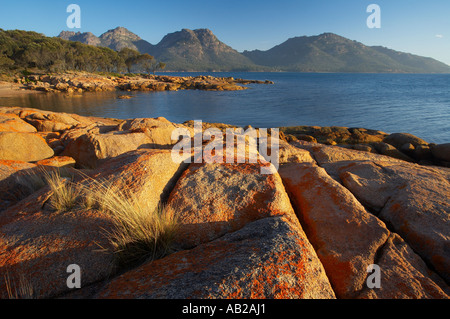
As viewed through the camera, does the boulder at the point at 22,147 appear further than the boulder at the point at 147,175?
Yes

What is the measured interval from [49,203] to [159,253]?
75.1 inches

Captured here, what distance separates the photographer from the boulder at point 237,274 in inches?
74.0

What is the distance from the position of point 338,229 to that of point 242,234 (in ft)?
4.43

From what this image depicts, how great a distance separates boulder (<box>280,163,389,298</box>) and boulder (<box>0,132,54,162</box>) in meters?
6.96

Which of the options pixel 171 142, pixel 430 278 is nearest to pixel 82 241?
pixel 430 278

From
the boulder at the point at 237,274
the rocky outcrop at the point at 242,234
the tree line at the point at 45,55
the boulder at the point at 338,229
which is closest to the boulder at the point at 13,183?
the rocky outcrop at the point at 242,234

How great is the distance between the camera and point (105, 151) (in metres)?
6.15

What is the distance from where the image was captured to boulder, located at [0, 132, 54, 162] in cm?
609

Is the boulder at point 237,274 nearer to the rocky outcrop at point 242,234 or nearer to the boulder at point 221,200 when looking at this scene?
the rocky outcrop at point 242,234

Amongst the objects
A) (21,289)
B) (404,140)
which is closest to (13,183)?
(21,289)

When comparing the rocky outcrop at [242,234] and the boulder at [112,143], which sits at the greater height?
the boulder at [112,143]

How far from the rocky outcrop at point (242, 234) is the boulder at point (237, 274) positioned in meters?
0.01

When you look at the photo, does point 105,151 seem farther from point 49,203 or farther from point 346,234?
Answer: point 346,234

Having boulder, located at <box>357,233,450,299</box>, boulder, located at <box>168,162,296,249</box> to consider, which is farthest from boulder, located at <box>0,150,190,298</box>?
boulder, located at <box>357,233,450,299</box>
